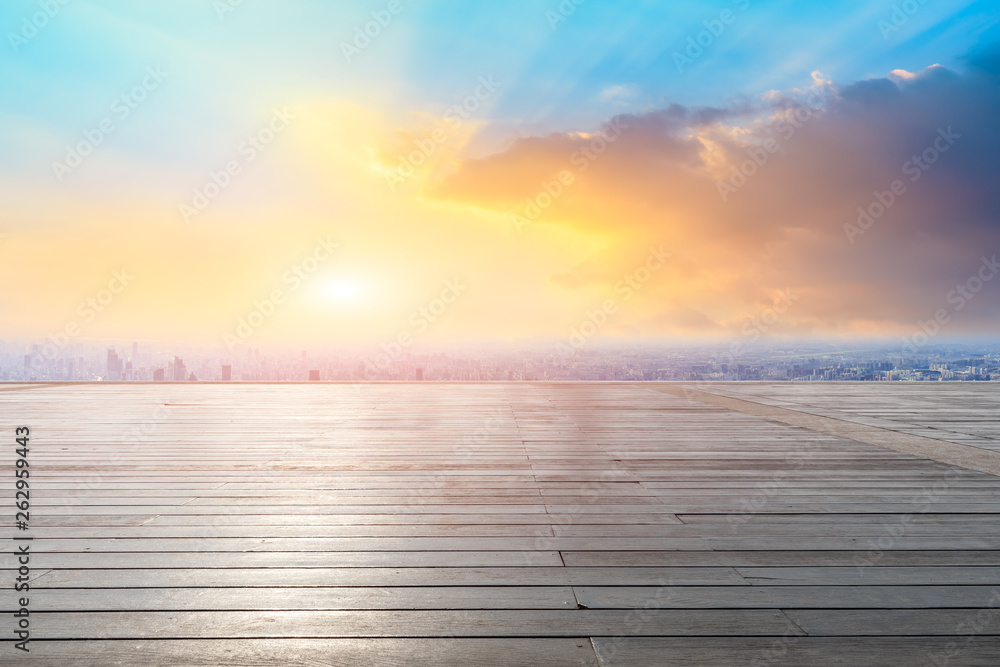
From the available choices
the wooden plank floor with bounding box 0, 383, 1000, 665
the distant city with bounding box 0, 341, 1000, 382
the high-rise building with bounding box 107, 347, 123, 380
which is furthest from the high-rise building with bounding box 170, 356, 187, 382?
the wooden plank floor with bounding box 0, 383, 1000, 665

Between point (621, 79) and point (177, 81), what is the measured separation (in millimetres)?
10492

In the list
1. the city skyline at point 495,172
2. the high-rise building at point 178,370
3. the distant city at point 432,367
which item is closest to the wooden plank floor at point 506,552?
the city skyline at point 495,172

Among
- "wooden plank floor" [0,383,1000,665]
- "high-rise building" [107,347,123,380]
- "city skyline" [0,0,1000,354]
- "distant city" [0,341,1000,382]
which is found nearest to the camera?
"wooden plank floor" [0,383,1000,665]

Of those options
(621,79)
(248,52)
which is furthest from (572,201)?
(248,52)

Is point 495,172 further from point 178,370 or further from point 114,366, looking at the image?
point 114,366

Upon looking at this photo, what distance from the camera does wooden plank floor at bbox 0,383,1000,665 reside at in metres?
1.47

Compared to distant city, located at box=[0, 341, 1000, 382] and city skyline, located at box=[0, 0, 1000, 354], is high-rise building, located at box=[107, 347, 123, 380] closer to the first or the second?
distant city, located at box=[0, 341, 1000, 382]

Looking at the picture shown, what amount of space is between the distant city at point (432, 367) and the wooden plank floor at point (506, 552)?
553 centimetres

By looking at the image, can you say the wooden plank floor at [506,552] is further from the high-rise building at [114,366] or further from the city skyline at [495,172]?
the high-rise building at [114,366]

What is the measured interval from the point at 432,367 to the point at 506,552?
8768 mm

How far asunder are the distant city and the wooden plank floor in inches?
218

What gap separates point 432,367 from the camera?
1073 cm

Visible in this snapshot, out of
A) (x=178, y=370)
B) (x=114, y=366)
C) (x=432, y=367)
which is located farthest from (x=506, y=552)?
(x=114, y=366)

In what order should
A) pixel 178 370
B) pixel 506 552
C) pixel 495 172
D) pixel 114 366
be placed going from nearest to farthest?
pixel 506 552, pixel 178 370, pixel 114 366, pixel 495 172
